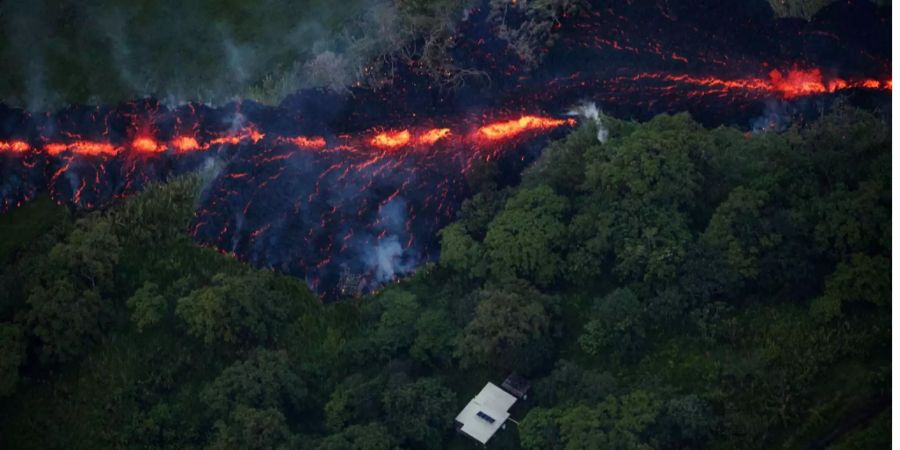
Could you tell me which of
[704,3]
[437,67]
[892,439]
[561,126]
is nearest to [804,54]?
[704,3]

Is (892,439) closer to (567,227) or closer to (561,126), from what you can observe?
(567,227)

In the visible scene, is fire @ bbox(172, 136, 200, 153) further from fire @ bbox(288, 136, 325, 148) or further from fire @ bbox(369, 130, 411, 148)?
fire @ bbox(369, 130, 411, 148)

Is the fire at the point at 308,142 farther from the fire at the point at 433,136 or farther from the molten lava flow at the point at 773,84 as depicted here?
the molten lava flow at the point at 773,84

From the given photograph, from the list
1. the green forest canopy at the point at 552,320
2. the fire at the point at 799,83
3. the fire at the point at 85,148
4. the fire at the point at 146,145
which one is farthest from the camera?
the fire at the point at 85,148

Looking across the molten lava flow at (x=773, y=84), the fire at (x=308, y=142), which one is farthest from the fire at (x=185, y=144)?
the molten lava flow at (x=773, y=84)

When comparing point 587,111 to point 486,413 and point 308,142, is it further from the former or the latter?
point 486,413

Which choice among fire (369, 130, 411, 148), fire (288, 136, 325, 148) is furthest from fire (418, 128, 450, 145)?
fire (288, 136, 325, 148)
